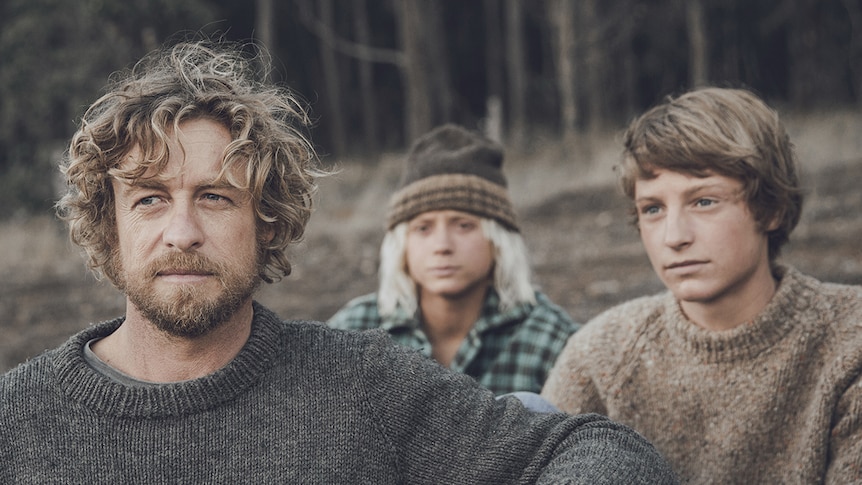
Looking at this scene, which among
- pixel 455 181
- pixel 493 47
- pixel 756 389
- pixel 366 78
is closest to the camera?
pixel 756 389

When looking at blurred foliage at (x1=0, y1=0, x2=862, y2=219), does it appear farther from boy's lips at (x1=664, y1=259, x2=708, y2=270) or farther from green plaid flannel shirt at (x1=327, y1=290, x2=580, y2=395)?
boy's lips at (x1=664, y1=259, x2=708, y2=270)

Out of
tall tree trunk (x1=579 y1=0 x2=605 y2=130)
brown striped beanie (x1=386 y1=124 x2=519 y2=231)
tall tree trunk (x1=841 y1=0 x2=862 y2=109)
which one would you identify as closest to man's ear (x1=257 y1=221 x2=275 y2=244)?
brown striped beanie (x1=386 y1=124 x2=519 y2=231)

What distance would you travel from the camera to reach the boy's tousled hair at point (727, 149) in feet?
8.90

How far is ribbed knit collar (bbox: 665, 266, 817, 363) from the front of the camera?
2713 millimetres

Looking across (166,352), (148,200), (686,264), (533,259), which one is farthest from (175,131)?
(533,259)

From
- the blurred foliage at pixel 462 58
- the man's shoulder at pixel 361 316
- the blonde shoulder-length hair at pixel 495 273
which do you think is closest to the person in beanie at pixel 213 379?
the blonde shoulder-length hair at pixel 495 273

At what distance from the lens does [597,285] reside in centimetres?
756

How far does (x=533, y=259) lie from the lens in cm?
903

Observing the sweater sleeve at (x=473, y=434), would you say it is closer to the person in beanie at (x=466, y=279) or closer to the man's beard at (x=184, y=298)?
the man's beard at (x=184, y=298)

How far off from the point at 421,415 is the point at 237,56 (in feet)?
4.09

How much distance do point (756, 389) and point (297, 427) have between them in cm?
137

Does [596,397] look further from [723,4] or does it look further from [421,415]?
[723,4]

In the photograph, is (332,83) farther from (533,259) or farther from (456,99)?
(533,259)

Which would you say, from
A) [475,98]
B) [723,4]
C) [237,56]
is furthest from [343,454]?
[475,98]
